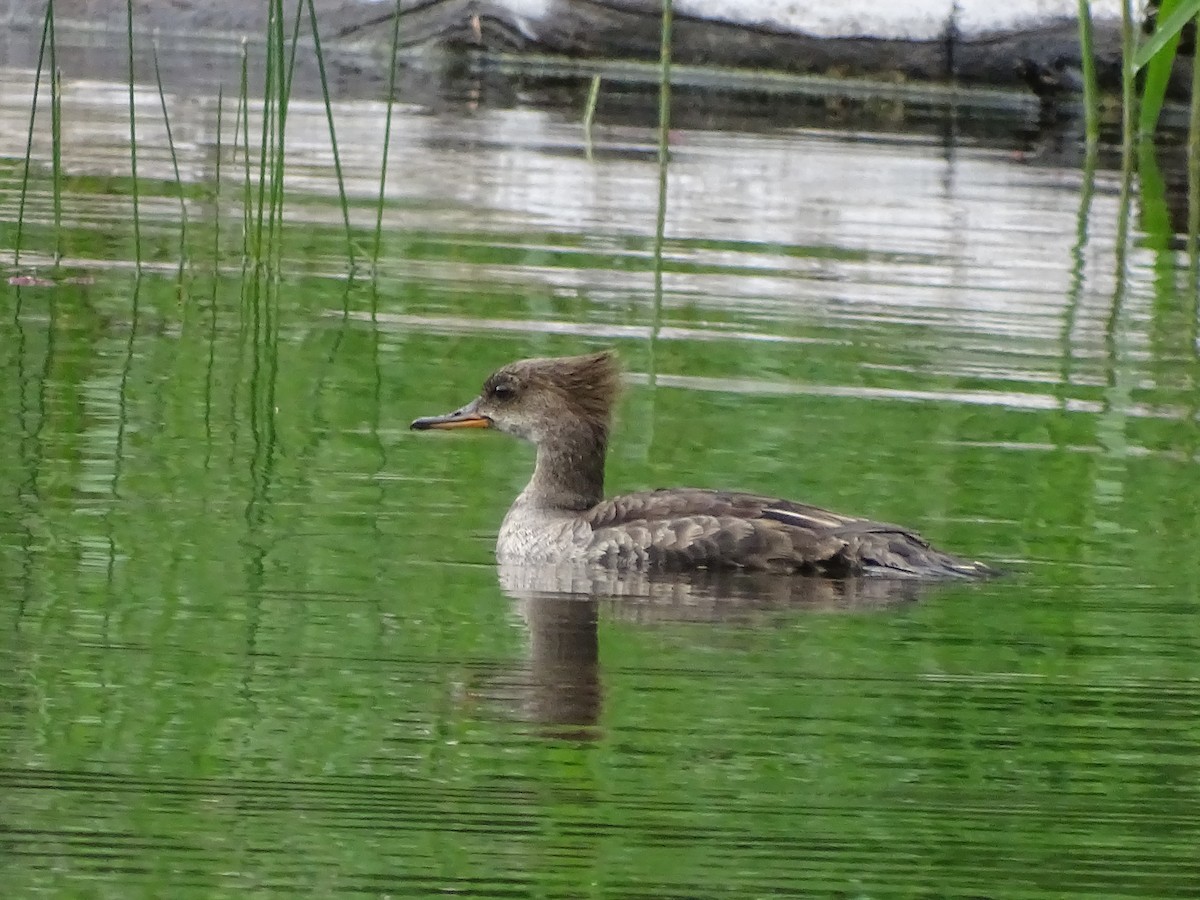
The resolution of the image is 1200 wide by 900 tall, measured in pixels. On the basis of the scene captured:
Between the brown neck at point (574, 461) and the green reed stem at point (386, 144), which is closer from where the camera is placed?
the brown neck at point (574, 461)

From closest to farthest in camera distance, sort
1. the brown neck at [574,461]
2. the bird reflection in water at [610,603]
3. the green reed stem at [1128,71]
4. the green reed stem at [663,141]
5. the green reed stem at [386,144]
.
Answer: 1. the bird reflection in water at [610,603]
2. the brown neck at [574,461]
3. the green reed stem at [386,144]
4. the green reed stem at [663,141]
5. the green reed stem at [1128,71]

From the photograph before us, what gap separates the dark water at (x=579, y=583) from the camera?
15.0ft

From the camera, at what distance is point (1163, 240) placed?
1388cm

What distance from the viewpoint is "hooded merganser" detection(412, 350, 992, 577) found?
6.95 metres

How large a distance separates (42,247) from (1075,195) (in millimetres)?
6974

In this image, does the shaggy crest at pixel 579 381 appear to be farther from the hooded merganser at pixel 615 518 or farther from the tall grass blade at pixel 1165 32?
the tall grass blade at pixel 1165 32

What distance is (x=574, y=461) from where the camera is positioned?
7.88 meters

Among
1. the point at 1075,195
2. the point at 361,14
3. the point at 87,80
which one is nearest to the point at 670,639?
the point at 1075,195

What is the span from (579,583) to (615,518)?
0.38 m

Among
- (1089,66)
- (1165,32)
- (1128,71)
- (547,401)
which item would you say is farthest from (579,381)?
(1089,66)

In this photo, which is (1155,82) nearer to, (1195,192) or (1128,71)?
(1195,192)

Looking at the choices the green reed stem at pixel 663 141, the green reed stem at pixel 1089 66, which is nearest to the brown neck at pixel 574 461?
the green reed stem at pixel 663 141

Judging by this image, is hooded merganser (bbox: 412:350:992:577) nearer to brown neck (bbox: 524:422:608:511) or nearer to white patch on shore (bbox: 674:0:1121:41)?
brown neck (bbox: 524:422:608:511)

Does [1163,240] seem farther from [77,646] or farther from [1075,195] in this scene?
[77,646]
